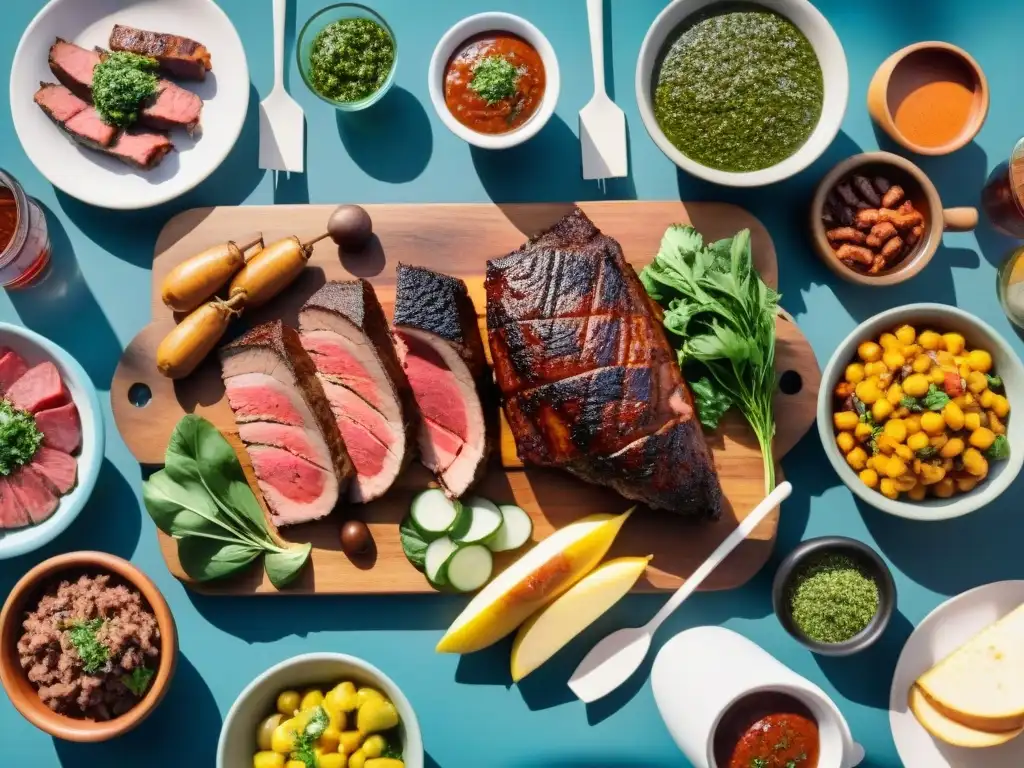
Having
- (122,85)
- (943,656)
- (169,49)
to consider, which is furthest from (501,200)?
(943,656)

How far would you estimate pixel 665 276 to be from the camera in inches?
125

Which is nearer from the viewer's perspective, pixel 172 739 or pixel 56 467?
pixel 56 467

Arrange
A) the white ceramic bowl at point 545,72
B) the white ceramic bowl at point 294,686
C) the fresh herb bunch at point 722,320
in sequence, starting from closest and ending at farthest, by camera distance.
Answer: the white ceramic bowl at point 294,686 < the fresh herb bunch at point 722,320 < the white ceramic bowl at point 545,72

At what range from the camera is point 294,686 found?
310cm

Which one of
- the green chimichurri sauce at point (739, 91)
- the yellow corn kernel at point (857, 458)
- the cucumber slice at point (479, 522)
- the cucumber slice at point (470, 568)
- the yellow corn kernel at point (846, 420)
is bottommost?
the cucumber slice at point (470, 568)

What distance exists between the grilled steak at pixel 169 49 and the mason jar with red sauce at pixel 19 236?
68 centimetres

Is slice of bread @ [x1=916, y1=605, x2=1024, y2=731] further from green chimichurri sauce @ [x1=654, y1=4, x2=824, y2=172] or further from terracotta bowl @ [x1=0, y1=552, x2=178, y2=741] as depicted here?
terracotta bowl @ [x1=0, y1=552, x2=178, y2=741]

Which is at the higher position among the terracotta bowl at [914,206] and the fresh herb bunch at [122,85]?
the fresh herb bunch at [122,85]

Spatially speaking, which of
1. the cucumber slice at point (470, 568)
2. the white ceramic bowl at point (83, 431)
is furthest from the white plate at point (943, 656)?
the white ceramic bowl at point (83, 431)

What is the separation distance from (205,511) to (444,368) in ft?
3.29

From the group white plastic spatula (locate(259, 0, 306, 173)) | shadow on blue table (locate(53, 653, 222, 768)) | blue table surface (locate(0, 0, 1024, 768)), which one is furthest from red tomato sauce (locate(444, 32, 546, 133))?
shadow on blue table (locate(53, 653, 222, 768))

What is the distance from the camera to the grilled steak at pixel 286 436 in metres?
3.20

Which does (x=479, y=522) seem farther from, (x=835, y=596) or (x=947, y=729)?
(x=947, y=729)

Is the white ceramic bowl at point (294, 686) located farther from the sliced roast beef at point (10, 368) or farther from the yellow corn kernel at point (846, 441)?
A: the yellow corn kernel at point (846, 441)
